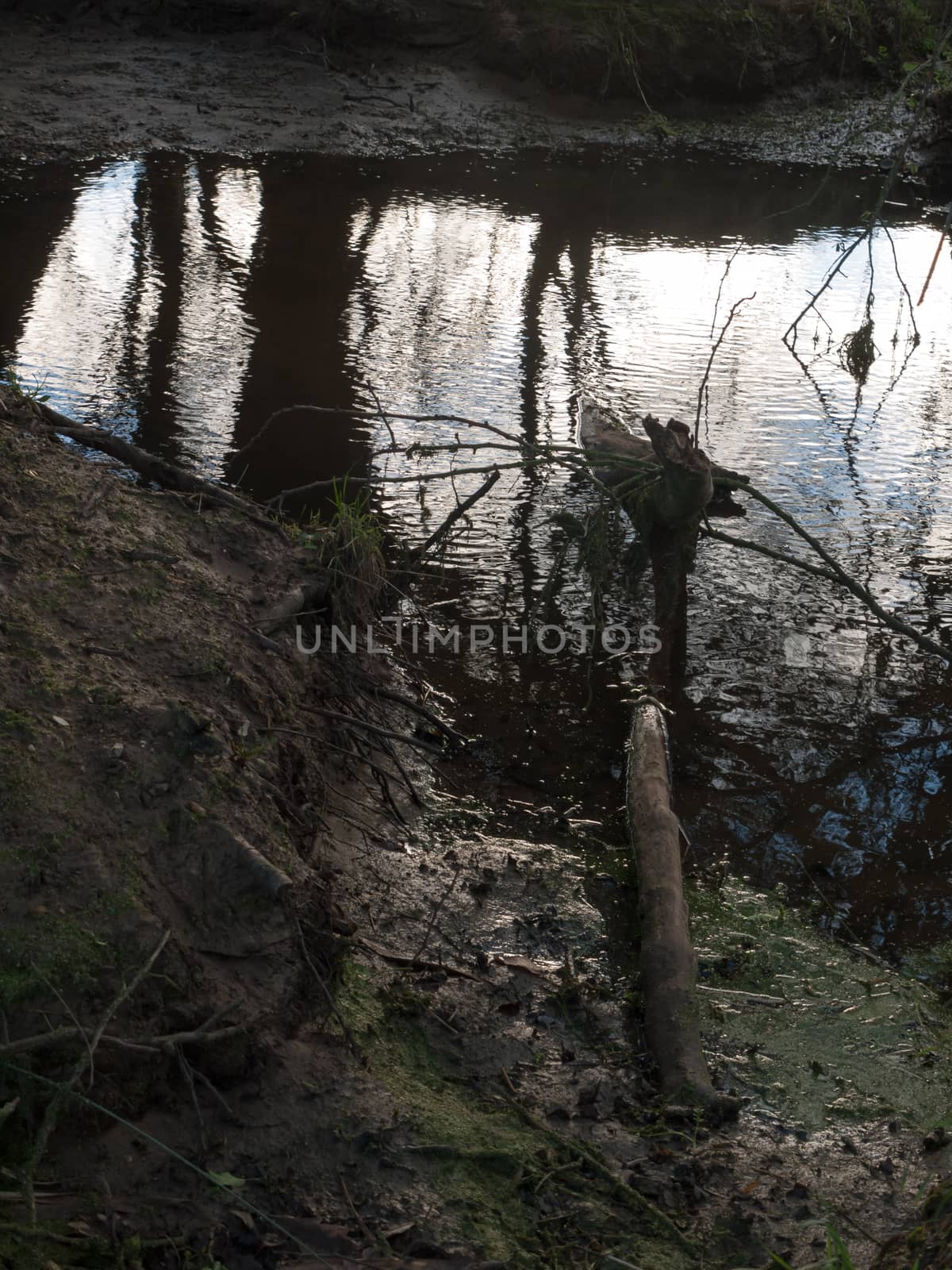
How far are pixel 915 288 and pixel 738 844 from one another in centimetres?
853

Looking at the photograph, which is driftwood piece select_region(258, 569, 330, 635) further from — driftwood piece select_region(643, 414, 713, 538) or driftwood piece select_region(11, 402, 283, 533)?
driftwood piece select_region(643, 414, 713, 538)

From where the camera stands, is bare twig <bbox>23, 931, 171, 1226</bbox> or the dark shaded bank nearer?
bare twig <bbox>23, 931, 171, 1226</bbox>

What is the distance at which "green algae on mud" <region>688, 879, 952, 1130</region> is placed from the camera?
131 inches

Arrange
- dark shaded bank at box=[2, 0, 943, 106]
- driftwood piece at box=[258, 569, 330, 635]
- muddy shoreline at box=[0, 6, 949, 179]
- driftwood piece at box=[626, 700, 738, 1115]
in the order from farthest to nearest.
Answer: dark shaded bank at box=[2, 0, 943, 106], muddy shoreline at box=[0, 6, 949, 179], driftwood piece at box=[258, 569, 330, 635], driftwood piece at box=[626, 700, 738, 1115]

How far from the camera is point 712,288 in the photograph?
11.1m

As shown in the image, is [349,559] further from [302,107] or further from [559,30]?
[559,30]

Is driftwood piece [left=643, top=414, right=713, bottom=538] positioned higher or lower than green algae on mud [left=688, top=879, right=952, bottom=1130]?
higher

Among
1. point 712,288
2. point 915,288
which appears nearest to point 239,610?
point 712,288

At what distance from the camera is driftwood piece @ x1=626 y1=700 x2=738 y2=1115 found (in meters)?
3.24

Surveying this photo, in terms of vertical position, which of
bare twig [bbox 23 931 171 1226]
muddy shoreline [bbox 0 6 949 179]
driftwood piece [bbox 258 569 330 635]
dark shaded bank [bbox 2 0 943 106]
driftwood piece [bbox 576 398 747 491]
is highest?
dark shaded bank [bbox 2 0 943 106]

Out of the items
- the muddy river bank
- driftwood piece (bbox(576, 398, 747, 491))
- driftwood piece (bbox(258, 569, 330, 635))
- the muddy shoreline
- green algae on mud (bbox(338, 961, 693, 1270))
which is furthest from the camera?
the muddy shoreline

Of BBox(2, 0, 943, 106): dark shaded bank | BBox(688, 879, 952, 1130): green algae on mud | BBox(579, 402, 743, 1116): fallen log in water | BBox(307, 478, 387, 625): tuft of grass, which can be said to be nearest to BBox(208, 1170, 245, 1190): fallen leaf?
BBox(579, 402, 743, 1116): fallen log in water

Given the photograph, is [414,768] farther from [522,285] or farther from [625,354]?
[522,285]

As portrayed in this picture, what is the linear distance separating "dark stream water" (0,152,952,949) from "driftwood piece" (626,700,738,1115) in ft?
0.74
